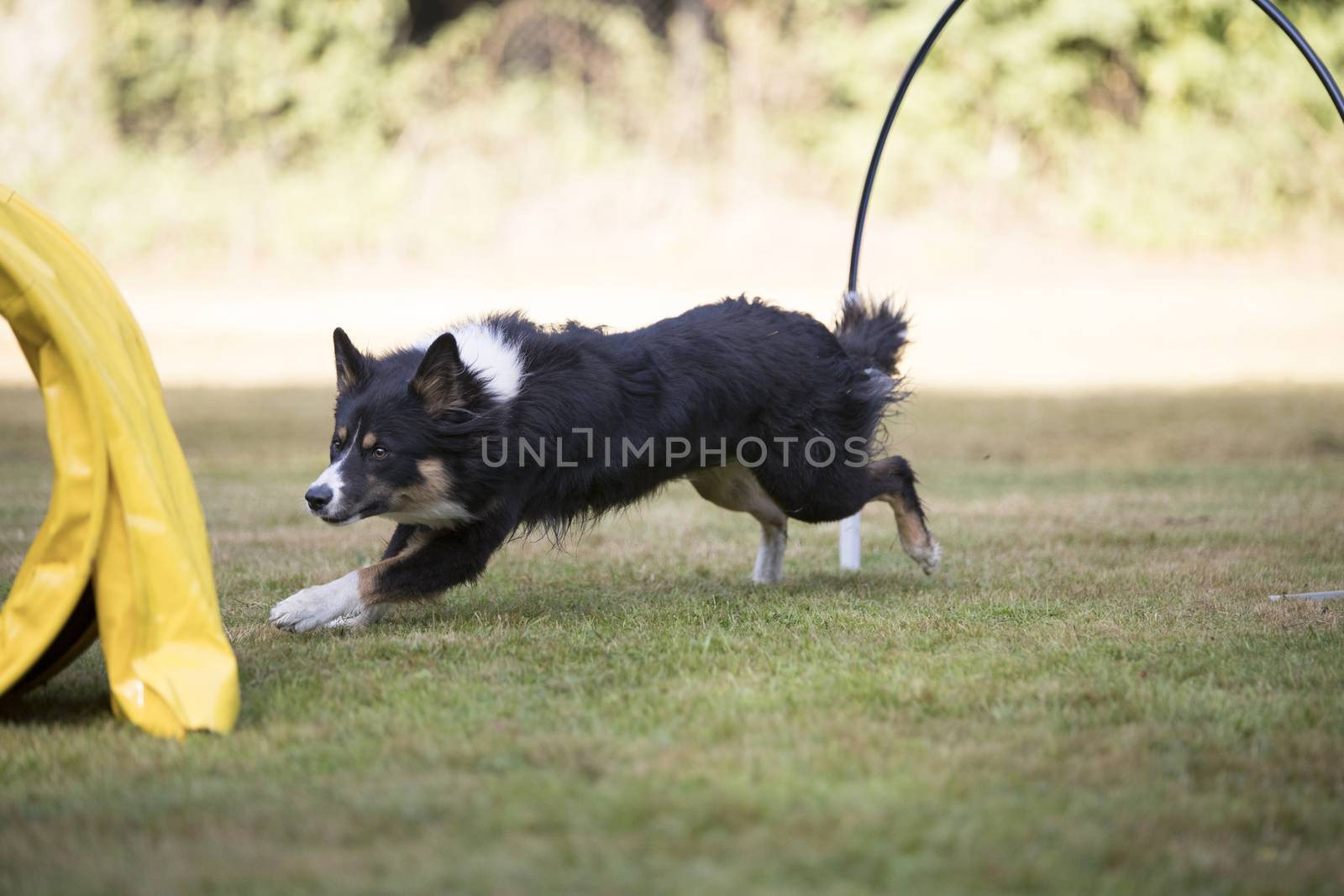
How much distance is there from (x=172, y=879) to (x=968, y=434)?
30.8 ft

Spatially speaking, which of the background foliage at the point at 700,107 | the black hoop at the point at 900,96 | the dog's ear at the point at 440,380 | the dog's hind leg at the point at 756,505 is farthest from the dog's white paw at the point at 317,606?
the background foliage at the point at 700,107

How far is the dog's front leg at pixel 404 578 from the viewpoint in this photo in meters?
4.71

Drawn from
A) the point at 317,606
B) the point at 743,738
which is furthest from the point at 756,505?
the point at 743,738

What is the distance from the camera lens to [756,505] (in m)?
5.95

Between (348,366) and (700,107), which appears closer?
(348,366)

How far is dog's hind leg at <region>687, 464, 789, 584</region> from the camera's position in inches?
232

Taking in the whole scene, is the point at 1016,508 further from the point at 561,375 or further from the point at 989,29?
the point at 989,29

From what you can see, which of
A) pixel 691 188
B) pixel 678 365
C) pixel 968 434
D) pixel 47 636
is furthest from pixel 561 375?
pixel 691 188

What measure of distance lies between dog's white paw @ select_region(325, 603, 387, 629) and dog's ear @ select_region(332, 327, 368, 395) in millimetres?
781

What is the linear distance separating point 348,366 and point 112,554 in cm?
151

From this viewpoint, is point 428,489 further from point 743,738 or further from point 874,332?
point 874,332

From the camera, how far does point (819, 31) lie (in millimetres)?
22000

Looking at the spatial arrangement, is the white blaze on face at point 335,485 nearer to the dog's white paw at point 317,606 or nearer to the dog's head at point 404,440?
the dog's head at point 404,440

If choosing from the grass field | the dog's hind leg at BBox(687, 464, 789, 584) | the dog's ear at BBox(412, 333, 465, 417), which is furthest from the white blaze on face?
the dog's hind leg at BBox(687, 464, 789, 584)
